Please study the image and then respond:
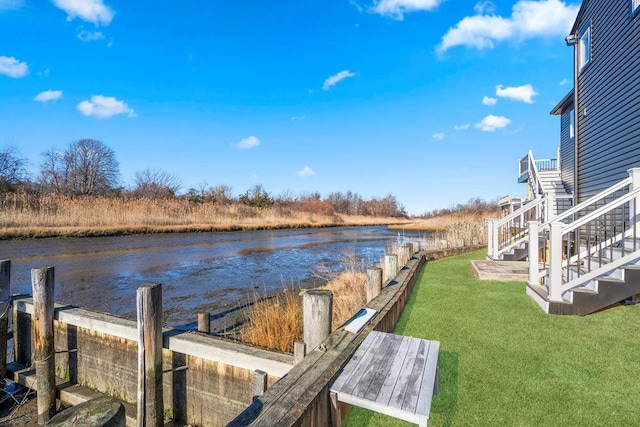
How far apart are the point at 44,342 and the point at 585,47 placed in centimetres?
1413

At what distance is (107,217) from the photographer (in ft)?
62.2

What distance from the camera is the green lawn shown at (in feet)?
7.25

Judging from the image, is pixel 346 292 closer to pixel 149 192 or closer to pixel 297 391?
pixel 297 391

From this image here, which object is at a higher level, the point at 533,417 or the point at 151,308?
the point at 151,308

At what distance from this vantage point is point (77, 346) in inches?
160

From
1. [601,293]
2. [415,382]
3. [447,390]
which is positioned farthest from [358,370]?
[601,293]

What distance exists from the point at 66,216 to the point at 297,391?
832 inches

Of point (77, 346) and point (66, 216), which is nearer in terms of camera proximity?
point (77, 346)

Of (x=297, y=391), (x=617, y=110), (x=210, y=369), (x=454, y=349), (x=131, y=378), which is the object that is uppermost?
(x=617, y=110)

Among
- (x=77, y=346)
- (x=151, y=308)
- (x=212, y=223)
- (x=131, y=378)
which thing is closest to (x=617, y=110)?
(x=151, y=308)

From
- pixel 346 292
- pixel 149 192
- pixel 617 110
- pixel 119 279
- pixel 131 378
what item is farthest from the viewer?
pixel 149 192

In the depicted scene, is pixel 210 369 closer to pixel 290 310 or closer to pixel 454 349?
pixel 290 310

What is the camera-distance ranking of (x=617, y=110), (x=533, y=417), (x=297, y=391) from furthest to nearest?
1. (x=617, y=110)
2. (x=533, y=417)
3. (x=297, y=391)

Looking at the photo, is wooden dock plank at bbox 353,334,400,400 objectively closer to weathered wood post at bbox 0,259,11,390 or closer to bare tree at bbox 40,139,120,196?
weathered wood post at bbox 0,259,11,390
